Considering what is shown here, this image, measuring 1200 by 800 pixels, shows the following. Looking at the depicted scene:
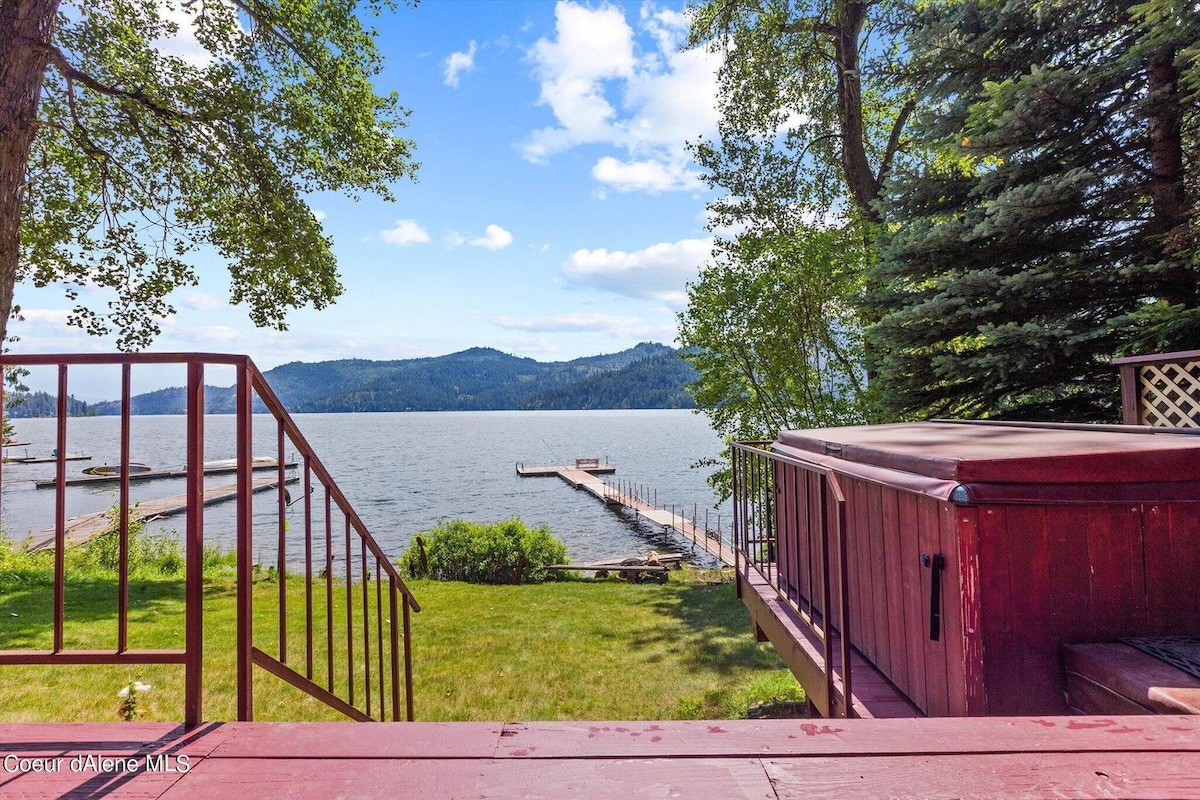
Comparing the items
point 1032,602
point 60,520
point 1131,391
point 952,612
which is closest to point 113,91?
point 60,520

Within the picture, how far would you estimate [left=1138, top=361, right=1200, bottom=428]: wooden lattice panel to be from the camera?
4.21m

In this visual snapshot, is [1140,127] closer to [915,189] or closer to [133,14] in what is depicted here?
[915,189]

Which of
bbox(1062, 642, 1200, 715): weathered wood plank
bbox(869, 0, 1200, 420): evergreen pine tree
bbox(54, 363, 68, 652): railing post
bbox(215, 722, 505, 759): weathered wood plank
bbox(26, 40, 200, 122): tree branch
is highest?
bbox(26, 40, 200, 122): tree branch

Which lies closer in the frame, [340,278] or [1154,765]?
[1154,765]

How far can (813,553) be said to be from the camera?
3.59 m

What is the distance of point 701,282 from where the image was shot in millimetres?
12055

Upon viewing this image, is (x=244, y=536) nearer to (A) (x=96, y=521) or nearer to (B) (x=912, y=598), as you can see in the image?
(B) (x=912, y=598)

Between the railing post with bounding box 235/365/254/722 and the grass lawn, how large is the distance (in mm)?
3381

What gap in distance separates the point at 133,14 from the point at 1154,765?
39.7 ft

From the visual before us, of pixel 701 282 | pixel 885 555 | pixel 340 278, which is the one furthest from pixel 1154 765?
pixel 701 282

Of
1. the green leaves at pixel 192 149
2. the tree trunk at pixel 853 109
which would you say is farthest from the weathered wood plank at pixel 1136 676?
the tree trunk at pixel 853 109

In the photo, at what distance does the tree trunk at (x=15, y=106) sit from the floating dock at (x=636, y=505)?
639 inches

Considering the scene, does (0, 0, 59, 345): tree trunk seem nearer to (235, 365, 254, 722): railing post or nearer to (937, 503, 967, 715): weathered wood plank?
(235, 365, 254, 722): railing post

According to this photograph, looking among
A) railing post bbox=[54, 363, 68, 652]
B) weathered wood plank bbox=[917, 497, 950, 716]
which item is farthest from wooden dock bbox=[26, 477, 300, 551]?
weathered wood plank bbox=[917, 497, 950, 716]
